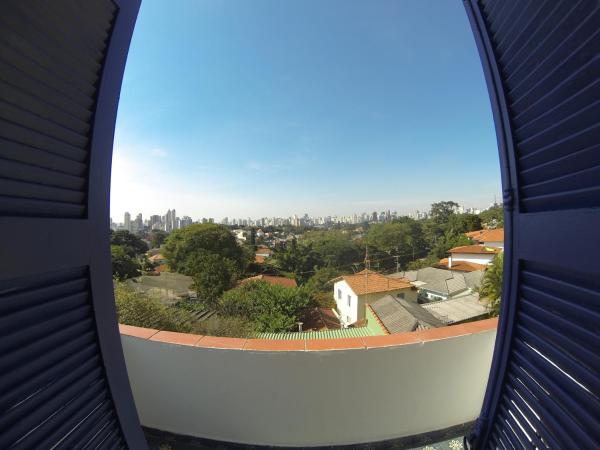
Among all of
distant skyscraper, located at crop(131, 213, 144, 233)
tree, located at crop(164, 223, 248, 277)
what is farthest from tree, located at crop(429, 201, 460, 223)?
distant skyscraper, located at crop(131, 213, 144, 233)

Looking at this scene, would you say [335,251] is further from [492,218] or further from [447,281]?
[492,218]

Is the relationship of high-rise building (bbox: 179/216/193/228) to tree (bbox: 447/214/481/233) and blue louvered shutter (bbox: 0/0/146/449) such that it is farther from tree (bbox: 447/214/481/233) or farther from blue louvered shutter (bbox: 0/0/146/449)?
blue louvered shutter (bbox: 0/0/146/449)

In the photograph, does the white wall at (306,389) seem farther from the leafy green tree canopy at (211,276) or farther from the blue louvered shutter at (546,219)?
the leafy green tree canopy at (211,276)

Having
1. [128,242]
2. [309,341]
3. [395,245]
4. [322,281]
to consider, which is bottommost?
[322,281]

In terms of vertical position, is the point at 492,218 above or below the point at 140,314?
above

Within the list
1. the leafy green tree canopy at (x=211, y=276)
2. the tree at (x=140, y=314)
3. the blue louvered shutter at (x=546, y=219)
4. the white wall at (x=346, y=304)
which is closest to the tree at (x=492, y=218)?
the white wall at (x=346, y=304)

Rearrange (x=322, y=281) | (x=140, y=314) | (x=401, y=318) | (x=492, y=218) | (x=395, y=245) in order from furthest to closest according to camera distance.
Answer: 1. (x=492, y=218)
2. (x=395, y=245)
3. (x=322, y=281)
4. (x=401, y=318)
5. (x=140, y=314)

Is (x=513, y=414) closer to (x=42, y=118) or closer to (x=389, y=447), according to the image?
(x=389, y=447)

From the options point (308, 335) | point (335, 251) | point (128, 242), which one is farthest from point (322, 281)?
point (128, 242)
